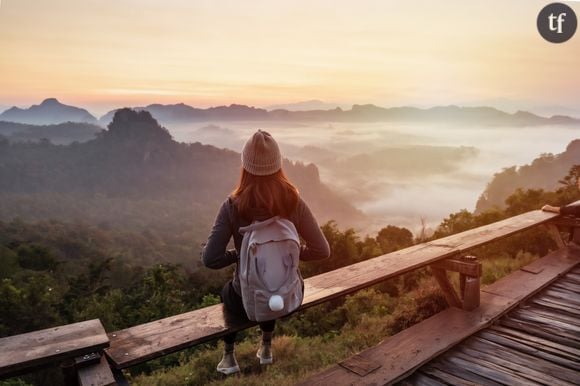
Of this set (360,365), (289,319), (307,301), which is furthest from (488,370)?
(289,319)

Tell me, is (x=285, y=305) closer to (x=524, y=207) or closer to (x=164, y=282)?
(x=524, y=207)

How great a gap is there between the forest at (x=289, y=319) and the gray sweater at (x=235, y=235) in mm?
1511

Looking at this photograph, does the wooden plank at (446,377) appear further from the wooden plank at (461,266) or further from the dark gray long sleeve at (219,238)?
the dark gray long sleeve at (219,238)

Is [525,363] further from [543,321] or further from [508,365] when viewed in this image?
[543,321]

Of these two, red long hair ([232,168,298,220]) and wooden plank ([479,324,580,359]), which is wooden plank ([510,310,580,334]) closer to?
wooden plank ([479,324,580,359])

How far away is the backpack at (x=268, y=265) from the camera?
2.04 m

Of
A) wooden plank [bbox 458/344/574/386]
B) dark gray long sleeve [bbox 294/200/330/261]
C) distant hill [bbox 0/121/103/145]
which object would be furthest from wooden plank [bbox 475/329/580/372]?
distant hill [bbox 0/121/103/145]

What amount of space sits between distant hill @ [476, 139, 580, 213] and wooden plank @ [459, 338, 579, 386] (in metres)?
19.7

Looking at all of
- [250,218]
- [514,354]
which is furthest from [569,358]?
[250,218]

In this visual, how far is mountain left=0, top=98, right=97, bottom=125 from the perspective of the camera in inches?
3046

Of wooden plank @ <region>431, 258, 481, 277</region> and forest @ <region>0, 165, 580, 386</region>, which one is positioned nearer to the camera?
wooden plank @ <region>431, 258, 481, 277</region>

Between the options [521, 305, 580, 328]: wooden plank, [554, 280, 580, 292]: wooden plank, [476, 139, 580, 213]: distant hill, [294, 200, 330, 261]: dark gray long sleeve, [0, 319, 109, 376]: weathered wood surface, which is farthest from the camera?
[476, 139, 580, 213]: distant hill

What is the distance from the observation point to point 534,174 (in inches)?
1126

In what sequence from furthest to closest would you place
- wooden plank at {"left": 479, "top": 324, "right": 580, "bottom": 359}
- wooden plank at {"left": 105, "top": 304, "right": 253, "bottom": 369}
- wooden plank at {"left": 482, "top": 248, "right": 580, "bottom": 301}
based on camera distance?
wooden plank at {"left": 482, "top": 248, "right": 580, "bottom": 301}, wooden plank at {"left": 479, "top": 324, "right": 580, "bottom": 359}, wooden plank at {"left": 105, "top": 304, "right": 253, "bottom": 369}
